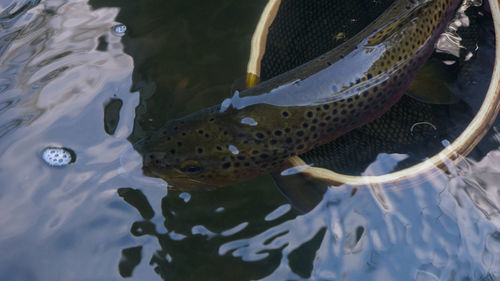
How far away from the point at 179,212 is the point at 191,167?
13.3 inches

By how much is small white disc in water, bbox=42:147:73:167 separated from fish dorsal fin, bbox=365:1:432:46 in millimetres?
1608

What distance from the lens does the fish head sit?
178 cm

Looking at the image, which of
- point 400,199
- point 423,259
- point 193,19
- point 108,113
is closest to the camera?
point 423,259

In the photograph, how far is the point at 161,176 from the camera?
186cm

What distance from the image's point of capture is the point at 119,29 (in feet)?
8.85

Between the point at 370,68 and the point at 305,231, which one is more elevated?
the point at 370,68

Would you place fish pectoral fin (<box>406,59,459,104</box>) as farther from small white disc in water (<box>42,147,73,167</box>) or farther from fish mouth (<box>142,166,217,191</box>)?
small white disc in water (<box>42,147,73,167</box>)

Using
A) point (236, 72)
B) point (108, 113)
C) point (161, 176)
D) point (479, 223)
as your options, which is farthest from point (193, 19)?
point (479, 223)

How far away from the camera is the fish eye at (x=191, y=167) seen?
1.78 m

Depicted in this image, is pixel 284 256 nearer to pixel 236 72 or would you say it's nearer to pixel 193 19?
pixel 236 72

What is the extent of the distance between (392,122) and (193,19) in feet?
5.00

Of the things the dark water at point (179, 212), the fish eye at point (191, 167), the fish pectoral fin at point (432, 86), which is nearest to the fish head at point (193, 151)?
the fish eye at point (191, 167)

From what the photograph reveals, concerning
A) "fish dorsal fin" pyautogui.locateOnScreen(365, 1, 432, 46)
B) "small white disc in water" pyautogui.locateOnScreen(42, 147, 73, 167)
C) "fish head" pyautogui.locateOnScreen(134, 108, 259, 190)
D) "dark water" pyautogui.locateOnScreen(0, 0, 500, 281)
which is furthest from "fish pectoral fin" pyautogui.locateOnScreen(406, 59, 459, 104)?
"small white disc in water" pyautogui.locateOnScreen(42, 147, 73, 167)

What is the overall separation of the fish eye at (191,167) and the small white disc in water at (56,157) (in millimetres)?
736
